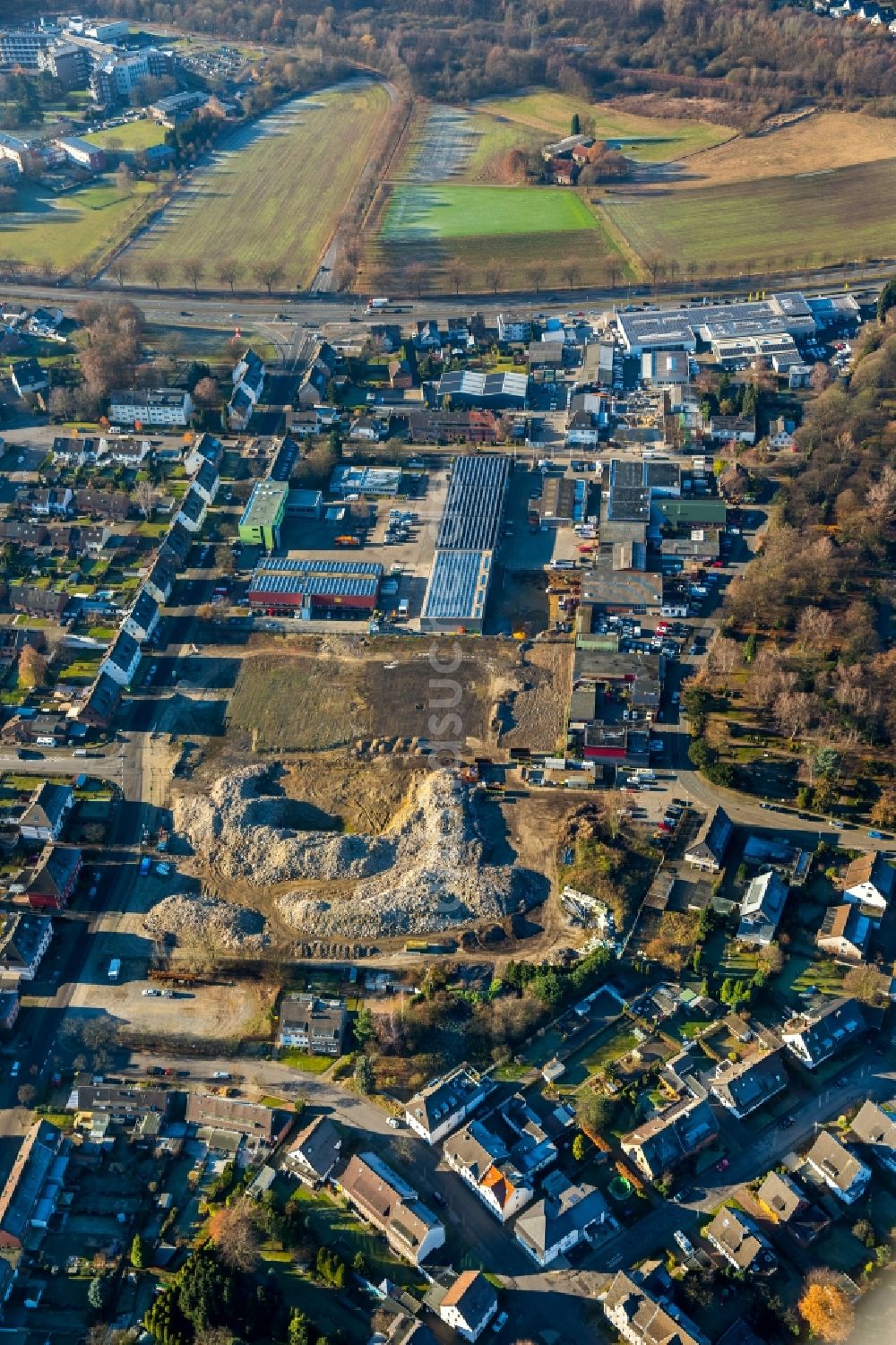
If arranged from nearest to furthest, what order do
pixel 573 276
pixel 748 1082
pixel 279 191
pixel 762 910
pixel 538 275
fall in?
1. pixel 748 1082
2. pixel 762 910
3. pixel 573 276
4. pixel 538 275
5. pixel 279 191

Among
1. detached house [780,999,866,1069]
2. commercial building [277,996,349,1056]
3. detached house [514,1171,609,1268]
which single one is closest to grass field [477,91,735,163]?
detached house [780,999,866,1069]

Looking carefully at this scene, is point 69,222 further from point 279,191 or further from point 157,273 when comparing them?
point 279,191

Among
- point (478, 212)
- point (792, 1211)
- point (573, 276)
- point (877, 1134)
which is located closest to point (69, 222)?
point (478, 212)

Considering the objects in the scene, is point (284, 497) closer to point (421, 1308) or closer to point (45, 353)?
point (45, 353)

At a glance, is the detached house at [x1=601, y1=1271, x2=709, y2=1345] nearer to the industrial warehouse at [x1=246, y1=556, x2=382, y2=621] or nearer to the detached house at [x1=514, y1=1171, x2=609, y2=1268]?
the detached house at [x1=514, y1=1171, x2=609, y2=1268]

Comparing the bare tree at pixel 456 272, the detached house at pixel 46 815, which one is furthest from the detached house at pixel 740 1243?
the bare tree at pixel 456 272

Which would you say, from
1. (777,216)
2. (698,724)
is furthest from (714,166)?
(698,724)
